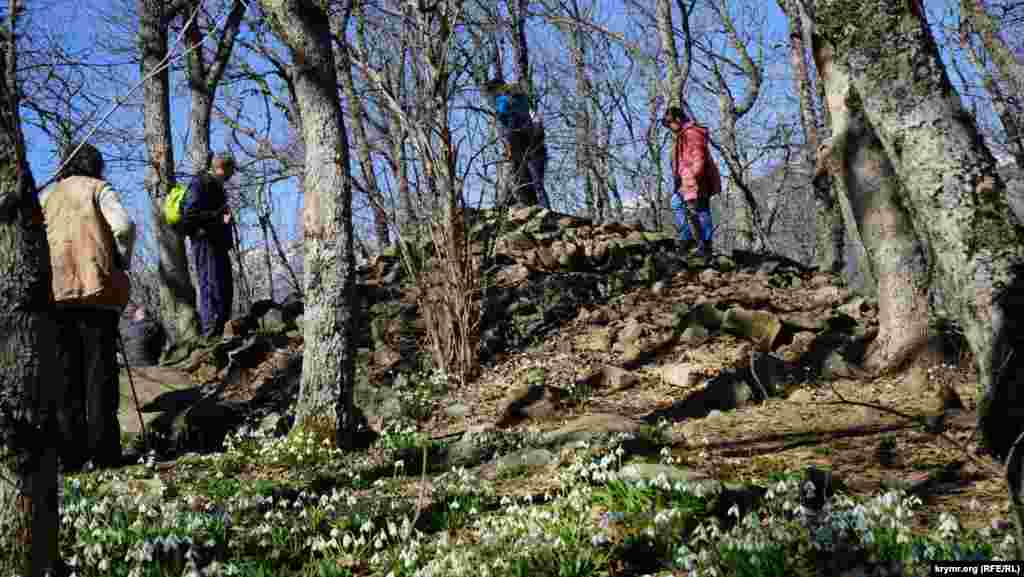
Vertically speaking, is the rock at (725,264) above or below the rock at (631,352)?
above

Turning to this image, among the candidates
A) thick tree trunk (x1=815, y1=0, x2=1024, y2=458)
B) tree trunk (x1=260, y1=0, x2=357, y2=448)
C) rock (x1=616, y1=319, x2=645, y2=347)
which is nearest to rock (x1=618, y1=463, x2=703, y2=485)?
thick tree trunk (x1=815, y1=0, x2=1024, y2=458)

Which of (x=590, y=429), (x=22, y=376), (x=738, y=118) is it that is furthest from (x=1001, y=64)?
(x=22, y=376)

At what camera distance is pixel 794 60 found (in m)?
13.1

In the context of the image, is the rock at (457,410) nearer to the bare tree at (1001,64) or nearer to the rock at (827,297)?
the rock at (827,297)

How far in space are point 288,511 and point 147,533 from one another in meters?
0.72

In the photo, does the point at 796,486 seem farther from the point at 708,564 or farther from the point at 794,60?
the point at 794,60

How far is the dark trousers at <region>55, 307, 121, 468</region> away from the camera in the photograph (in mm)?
5391

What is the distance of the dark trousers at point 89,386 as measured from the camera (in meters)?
5.39

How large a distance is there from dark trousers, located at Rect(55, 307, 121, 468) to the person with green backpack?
3580 millimetres

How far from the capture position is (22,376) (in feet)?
7.93

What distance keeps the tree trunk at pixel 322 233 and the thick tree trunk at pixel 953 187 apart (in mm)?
3971

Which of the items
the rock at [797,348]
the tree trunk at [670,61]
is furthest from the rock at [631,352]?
the tree trunk at [670,61]

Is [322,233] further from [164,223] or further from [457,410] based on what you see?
[164,223]

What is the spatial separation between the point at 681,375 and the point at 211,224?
5669 mm
